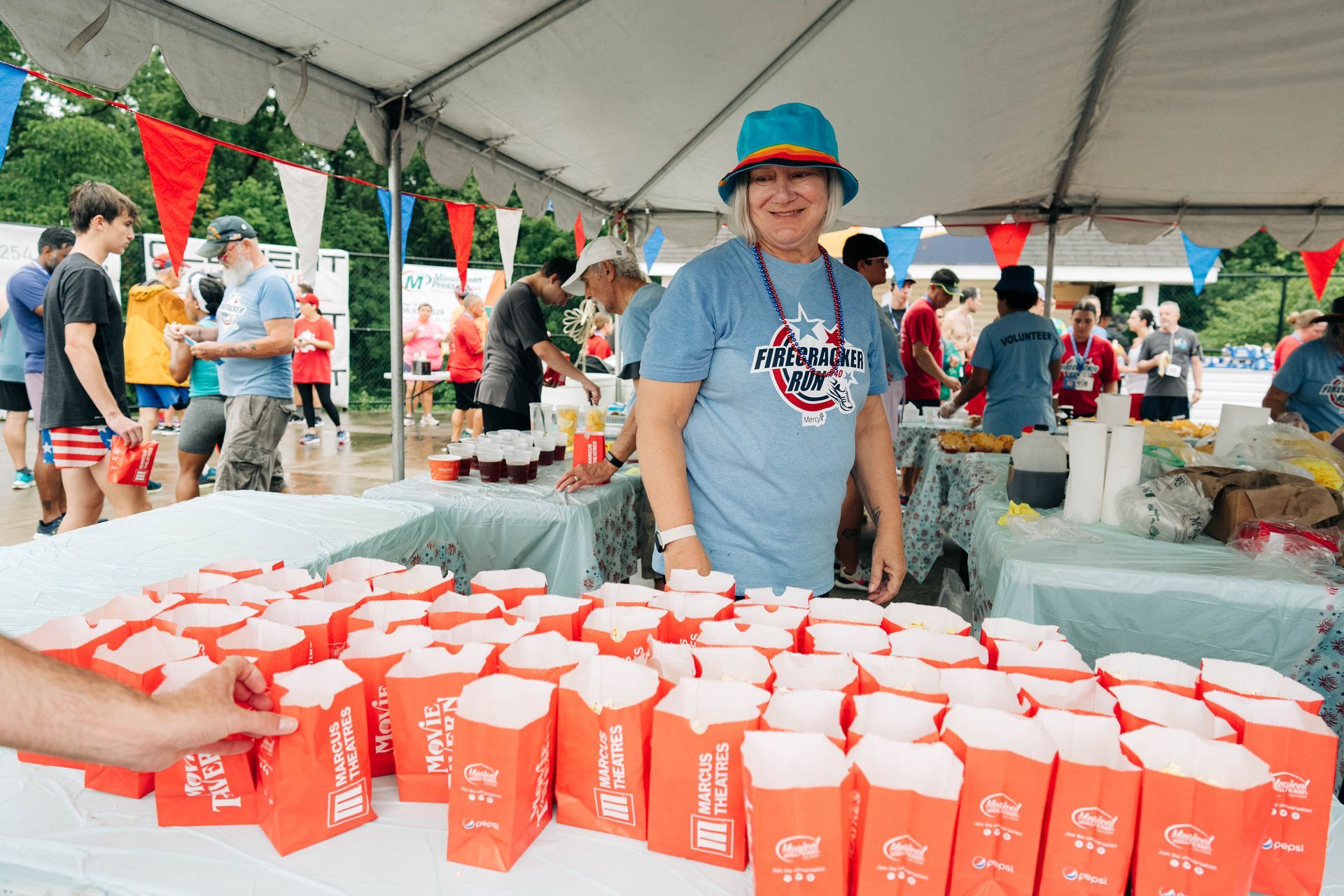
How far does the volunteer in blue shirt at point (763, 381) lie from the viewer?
1.70m

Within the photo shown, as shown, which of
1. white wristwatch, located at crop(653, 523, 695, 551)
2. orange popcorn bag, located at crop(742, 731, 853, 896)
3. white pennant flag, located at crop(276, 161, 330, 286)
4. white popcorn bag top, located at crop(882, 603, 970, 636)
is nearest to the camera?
orange popcorn bag, located at crop(742, 731, 853, 896)

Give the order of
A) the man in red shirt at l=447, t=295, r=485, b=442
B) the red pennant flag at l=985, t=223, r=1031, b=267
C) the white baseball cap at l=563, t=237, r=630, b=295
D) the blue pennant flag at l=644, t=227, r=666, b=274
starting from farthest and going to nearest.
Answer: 1. the blue pennant flag at l=644, t=227, r=666, b=274
2. the man in red shirt at l=447, t=295, r=485, b=442
3. the red pennant flag at l=985, t=223, r=1031, b=267
4. the white baseball cap at l=563, t=237, r=630, b=295

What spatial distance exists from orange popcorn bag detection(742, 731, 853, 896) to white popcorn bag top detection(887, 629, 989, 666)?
1.12 feet

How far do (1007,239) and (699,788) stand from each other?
264 inches

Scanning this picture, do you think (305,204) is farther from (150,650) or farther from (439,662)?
(439,662)

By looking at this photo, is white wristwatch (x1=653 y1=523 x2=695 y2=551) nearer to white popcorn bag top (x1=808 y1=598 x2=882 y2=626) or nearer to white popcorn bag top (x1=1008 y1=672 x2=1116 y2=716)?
white popcorn bag top (x1=808 y1=598 x2=882 y2=626)

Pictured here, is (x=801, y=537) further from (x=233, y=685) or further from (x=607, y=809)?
(x=233, y=685)

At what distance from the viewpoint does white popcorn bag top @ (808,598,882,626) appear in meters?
1.25

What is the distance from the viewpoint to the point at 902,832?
78cm

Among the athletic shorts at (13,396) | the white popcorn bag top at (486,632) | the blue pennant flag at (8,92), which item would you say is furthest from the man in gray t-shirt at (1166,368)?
the athletic shorts at (13,396)

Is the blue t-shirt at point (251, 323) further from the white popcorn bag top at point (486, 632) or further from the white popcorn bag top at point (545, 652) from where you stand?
the white popcorn bag top at point (545, 652)

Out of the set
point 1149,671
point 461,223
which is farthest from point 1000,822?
point 461,223

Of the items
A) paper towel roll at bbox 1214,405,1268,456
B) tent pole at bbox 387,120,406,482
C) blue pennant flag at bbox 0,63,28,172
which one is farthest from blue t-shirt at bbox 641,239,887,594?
blue pennant flag at bbox 0,63,28,172

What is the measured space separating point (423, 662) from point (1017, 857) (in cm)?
70
